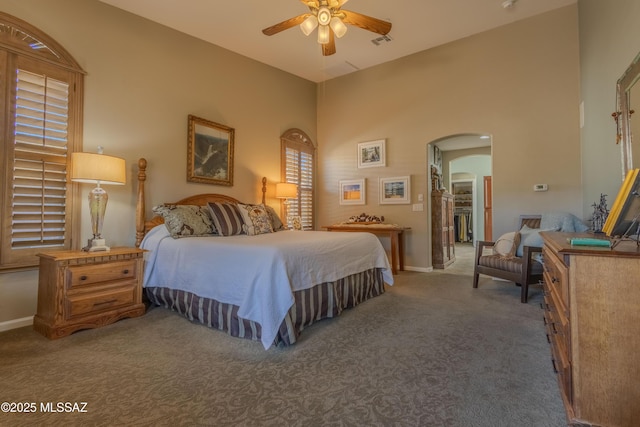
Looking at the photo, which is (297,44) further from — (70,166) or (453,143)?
(453,143)

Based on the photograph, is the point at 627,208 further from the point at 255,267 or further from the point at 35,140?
the point at 35,140

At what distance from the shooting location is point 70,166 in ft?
9.89

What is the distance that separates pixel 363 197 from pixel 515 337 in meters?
3.59

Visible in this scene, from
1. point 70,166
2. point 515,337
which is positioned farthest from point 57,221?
point 515,337

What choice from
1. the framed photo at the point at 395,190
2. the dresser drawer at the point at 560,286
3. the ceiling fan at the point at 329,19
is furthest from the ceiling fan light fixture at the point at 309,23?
the framed photo at the point at 395,190

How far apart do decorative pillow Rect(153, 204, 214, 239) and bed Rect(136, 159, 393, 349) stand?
11mm

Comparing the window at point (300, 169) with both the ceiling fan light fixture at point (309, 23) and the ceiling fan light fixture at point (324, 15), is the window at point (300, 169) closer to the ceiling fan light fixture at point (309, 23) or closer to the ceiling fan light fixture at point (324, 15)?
the ceiling fan light fixture at point (309, 23)

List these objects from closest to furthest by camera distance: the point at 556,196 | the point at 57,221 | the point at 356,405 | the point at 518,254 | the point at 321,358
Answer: the point at 356,405 < the point at 321,358 < the point at 57,221 < the point at 518,254 < the point at 556,196

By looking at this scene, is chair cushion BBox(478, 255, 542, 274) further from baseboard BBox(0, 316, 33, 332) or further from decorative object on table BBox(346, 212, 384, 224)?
baseboard BBox(0, 316, 33, 332)

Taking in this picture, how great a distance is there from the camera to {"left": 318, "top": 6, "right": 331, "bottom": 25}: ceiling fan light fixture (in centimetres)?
277

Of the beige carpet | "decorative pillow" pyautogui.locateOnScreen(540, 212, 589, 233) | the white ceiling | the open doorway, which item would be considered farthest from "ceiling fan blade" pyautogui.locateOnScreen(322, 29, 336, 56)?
the open doorway

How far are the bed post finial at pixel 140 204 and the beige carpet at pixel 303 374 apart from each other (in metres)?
1.04

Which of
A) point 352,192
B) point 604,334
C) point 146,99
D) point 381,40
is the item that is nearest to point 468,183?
point 352,192

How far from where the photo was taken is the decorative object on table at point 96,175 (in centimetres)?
273
